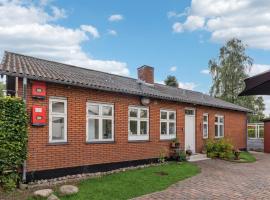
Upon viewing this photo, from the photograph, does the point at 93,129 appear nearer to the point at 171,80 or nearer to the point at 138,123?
the point at 138,123

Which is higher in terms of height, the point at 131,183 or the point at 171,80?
the point at 171,80

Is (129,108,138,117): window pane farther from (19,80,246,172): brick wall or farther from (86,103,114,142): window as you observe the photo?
(86,103,114,142): window

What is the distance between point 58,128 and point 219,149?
10050 millimetres

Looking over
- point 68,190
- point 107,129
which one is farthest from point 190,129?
point 68,190

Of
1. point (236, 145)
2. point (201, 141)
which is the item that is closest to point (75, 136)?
point (201, 141)

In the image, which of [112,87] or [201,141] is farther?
[201,141]

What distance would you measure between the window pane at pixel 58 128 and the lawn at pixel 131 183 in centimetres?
170

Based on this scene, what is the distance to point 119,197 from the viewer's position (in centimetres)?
784

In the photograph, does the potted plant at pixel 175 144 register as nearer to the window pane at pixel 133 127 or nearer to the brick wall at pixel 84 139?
the brick wall at pixel 84 139

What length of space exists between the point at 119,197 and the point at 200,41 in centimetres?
1835

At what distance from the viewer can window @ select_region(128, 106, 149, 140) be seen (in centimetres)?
1255

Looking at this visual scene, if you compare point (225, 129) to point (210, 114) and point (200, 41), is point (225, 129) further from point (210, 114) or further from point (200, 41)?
point (200, 41)

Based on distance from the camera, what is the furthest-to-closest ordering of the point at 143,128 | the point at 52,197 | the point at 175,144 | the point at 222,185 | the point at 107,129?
the point at 175,144 < the point at 143,128 < the point at 107,129 < the point at 222,185 < the point at 52,197

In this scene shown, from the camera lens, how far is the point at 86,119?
1070 centimetres
